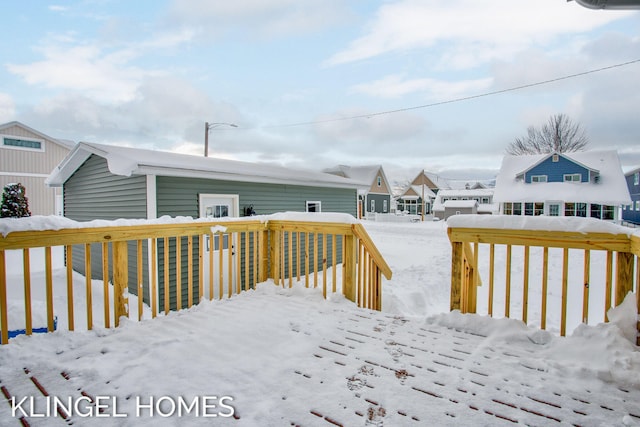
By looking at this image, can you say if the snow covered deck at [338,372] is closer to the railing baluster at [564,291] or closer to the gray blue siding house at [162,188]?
the railing baluster at [564,291]

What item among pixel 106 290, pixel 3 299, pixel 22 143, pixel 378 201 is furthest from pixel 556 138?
pixel 22 143

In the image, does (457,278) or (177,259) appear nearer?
(457,278)

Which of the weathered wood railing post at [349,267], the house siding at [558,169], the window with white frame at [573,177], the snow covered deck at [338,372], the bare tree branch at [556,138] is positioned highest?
the bare tree branch at [556,138]

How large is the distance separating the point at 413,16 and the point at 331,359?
24.8 feet

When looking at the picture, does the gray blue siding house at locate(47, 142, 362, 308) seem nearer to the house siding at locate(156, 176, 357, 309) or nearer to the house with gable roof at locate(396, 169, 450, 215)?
the house siding at locate(156, 176, 357, 309)

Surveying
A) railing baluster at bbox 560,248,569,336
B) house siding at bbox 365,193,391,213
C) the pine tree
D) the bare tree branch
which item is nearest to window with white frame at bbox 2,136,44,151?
the pine tree

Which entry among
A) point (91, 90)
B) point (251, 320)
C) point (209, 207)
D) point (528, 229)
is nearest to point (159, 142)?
point (91, 90)

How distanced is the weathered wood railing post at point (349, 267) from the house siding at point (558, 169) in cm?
2162

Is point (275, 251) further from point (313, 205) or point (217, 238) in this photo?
point (313, 205)

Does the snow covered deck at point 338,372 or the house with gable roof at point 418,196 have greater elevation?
the house with gable roof at point 418,196

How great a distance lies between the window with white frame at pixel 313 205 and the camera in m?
8.69

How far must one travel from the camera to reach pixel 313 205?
29.2 ft

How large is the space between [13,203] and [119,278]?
39.3ft

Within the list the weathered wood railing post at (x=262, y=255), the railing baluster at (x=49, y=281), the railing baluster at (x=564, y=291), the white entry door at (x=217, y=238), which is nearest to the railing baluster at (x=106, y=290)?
the railing baluster at (x=49, y=281)
